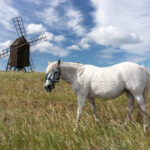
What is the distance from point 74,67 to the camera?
4.16 m

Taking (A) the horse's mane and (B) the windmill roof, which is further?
(B) the windmill roof

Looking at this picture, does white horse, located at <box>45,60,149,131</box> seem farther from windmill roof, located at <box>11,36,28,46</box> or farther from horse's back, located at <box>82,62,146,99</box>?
windmill roof, located at <box>11,36,28,46</box>

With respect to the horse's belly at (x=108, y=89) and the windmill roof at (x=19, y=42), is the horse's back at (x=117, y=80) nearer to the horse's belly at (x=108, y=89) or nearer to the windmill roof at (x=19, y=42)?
the horse's belly at (x=108, y=89)

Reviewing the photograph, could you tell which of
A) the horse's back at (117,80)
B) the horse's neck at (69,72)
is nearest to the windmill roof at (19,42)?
the horse's neck at (69,72)

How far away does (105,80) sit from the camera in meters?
3.84

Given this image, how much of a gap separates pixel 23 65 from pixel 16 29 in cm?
965

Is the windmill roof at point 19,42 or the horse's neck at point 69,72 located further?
the windmill roof at point 19,42

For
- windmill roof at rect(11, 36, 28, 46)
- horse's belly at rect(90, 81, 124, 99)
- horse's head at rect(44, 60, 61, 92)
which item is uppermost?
windmill roof at rect(11, 36, 28, 46)

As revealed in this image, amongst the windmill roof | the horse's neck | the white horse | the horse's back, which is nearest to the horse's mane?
the white horse

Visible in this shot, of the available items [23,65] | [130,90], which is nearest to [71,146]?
[130,90]

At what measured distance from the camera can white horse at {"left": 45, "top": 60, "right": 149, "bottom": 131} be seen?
3779 mm

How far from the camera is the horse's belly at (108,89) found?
12.4ft

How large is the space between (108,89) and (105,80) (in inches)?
8.8

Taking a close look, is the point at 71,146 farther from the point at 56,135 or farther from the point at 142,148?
the point at 142,148
